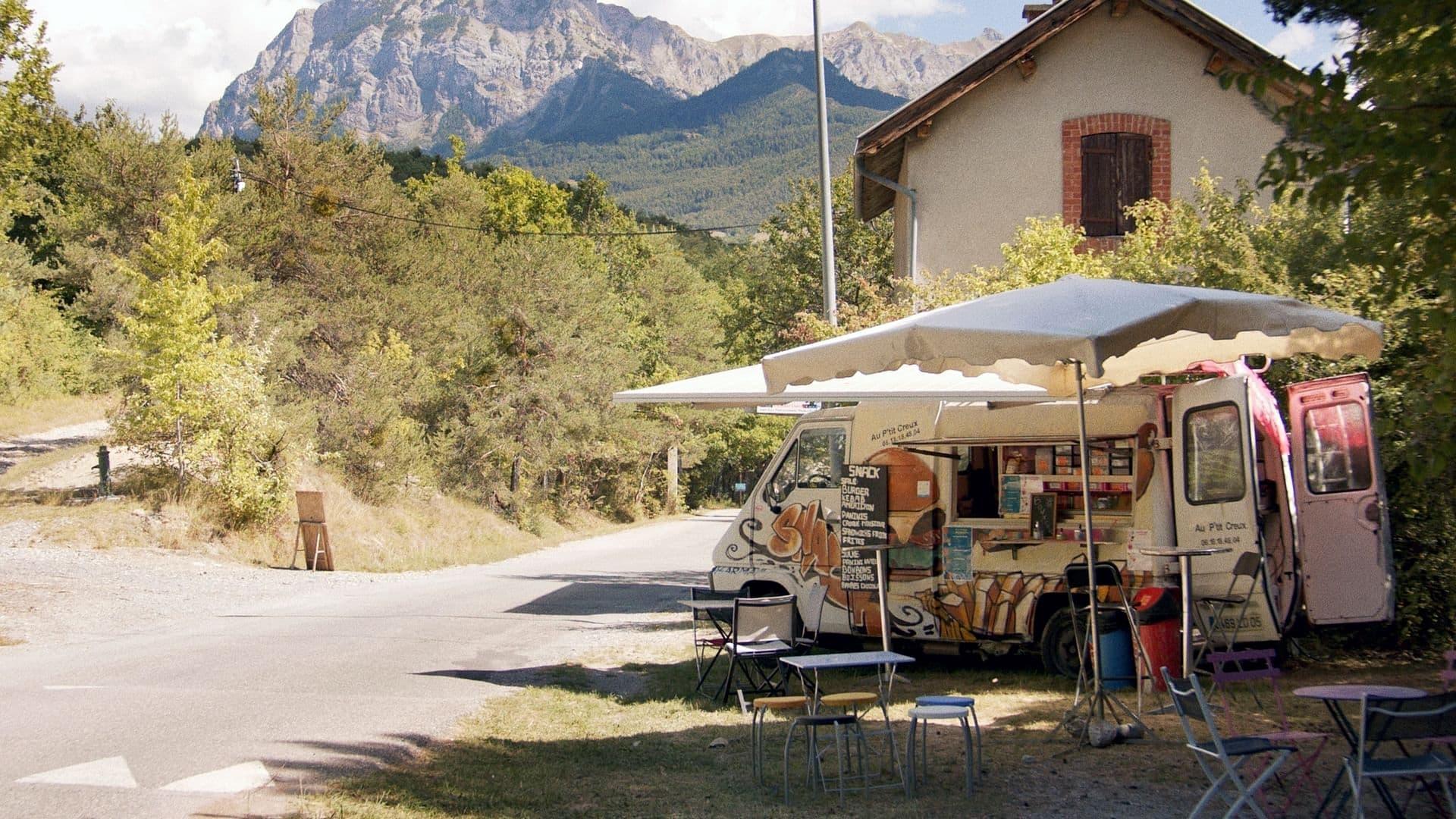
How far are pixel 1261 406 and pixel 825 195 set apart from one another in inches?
410

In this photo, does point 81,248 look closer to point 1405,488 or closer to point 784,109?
point 1405,488

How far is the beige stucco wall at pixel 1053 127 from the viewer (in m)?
19.2

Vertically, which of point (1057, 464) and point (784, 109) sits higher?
point (784, 109)

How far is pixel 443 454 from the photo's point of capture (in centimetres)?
3438

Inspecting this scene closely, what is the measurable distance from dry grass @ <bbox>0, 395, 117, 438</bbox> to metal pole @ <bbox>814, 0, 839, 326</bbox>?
81.7 ft

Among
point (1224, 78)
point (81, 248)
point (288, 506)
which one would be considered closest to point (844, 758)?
point (1224, 78)

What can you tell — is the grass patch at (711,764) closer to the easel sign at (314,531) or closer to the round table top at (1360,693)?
the round table top at (1360,693)

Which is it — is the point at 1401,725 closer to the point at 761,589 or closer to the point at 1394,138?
the point at 1394,138

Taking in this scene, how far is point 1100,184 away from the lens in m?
19.4

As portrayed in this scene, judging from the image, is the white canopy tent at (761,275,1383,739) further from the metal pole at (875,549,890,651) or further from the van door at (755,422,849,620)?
the van door at (755,422,849,620)

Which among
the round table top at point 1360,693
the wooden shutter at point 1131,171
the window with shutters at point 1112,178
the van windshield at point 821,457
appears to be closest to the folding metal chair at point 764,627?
the van windshield at point 821,457

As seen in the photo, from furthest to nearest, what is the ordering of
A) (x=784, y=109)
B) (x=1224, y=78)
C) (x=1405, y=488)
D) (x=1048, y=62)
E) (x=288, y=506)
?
(x=784, y=109), (x=288, y=506), (x=1048, y=62), (x=1405, y=488), (x=1224, y=78)

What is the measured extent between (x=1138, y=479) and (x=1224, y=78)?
4.94 m

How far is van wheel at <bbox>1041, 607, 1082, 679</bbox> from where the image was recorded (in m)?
10.3
